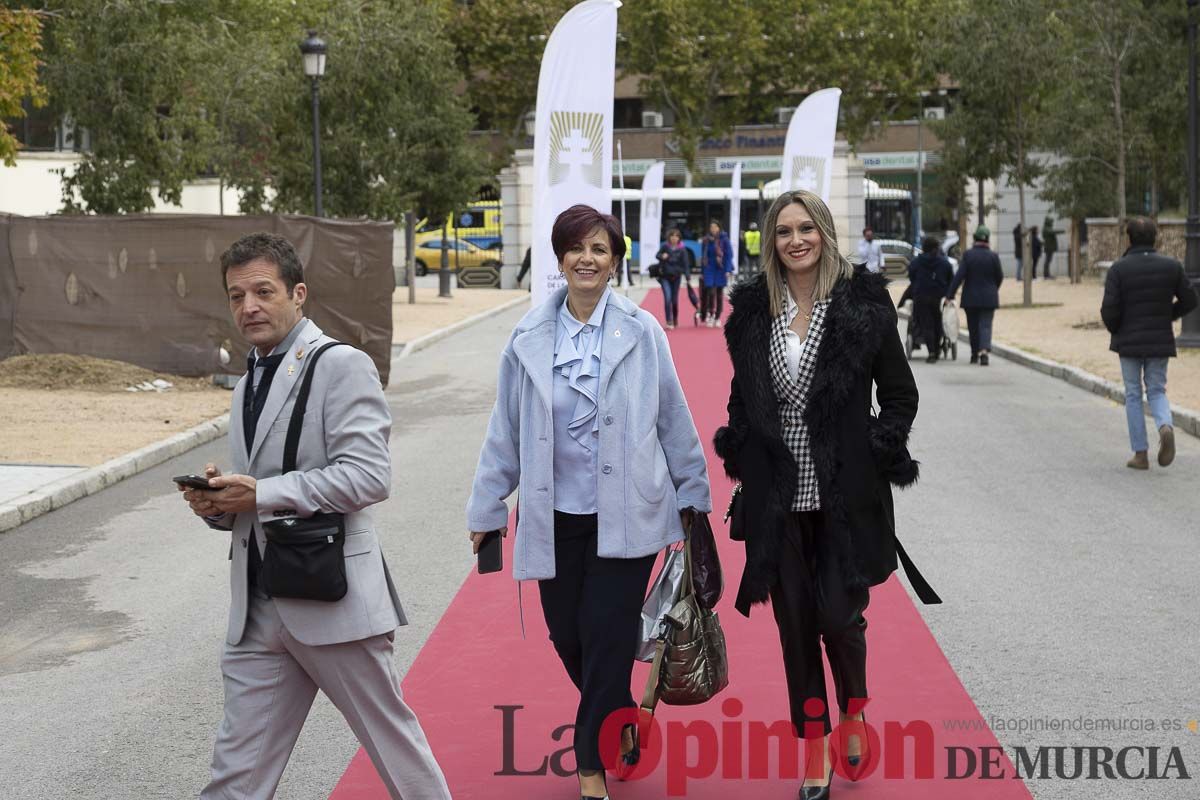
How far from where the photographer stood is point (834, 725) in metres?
5.68

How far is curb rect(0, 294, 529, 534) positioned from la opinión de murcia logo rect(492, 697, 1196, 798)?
5.94 meters

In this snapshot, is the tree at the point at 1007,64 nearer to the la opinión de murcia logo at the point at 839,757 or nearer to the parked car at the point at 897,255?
the parked car at the point at 897,255

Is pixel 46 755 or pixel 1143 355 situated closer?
pixel 46 755

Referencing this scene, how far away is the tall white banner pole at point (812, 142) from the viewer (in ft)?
82.5

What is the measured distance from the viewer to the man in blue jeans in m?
11.7

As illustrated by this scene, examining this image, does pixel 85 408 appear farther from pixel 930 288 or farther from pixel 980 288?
pixel 980 288

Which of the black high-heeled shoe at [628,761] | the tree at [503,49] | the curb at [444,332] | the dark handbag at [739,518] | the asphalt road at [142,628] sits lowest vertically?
the asphalt road at [142,628]

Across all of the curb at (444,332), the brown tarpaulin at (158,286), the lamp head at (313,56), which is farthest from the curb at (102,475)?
the lamp head at (313,56)

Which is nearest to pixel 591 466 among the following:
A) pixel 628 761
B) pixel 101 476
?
pixel 628 761

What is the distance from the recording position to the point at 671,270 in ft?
90.6

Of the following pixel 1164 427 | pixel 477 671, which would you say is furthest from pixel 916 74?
pixel 477 671

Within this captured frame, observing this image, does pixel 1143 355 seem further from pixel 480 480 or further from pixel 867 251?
pixel 867 251

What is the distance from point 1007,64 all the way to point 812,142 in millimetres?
9344

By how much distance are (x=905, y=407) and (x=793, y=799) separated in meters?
1.28
